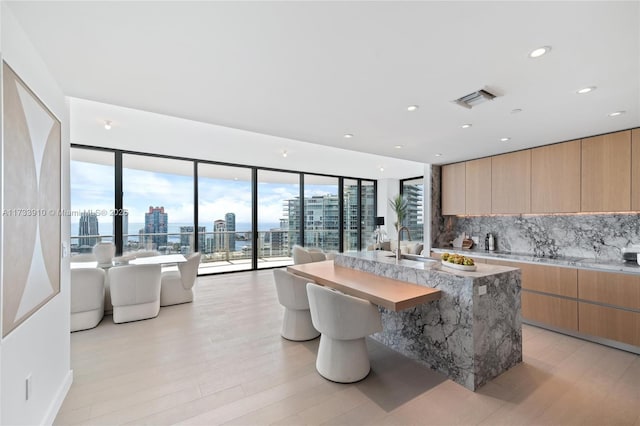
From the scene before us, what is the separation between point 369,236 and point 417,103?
669 cm

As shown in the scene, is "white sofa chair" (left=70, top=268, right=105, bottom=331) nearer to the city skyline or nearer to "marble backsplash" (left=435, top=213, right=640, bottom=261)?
the city skyline

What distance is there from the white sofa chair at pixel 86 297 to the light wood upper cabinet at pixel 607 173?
21.3 feet

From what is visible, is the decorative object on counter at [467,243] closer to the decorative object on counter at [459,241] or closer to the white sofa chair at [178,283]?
the decorative object on counter at [459,241]

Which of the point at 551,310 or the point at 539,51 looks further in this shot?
the point at 551,310

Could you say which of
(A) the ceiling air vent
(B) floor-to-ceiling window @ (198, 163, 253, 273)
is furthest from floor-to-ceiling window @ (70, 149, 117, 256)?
(A) the ceiling air vent

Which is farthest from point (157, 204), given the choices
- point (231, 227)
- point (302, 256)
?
point (302, 256)

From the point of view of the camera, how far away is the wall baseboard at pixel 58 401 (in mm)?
1841

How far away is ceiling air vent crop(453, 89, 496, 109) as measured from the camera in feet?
7.66

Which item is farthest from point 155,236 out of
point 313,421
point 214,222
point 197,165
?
point 313,421

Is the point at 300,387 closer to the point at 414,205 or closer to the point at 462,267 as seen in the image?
the point at 462,267

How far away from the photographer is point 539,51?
5.75ft

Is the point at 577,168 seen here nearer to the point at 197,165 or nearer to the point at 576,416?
the point at 576,416

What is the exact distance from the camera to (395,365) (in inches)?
106

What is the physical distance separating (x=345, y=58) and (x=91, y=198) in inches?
219
